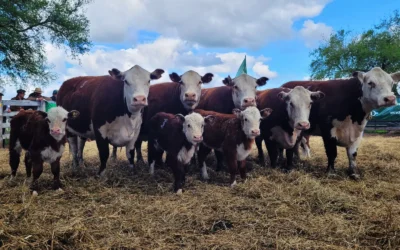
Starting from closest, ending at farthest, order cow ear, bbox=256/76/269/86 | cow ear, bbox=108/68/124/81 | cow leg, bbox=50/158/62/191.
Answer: cow leg, bbox=50/158/62/191
cow ear, bbox=108/68/124/81
cow ear, bbox=256/76/269/86

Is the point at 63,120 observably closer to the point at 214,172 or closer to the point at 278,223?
the point at 214,172

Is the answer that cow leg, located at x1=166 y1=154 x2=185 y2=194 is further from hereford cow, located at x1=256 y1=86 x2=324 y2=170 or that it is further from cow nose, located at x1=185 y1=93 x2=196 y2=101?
hereford cow, located at x1=256 y1=86 x2=324 y2=170

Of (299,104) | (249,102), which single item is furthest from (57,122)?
(299,104)

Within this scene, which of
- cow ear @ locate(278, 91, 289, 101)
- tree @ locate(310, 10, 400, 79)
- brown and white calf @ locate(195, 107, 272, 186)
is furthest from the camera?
tree @ locate(310, 10, 400, 79)

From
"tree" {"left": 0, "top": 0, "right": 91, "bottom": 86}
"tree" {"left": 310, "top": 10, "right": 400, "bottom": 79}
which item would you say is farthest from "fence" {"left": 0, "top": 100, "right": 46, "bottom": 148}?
"tree" {"left": 310, "top": 10, "right": 400, "bottom": 79}

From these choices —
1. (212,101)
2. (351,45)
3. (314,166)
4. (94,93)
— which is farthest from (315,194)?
(351,45)

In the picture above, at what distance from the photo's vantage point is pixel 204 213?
180 inches

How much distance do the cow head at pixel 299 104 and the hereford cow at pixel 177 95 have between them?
1782 mm

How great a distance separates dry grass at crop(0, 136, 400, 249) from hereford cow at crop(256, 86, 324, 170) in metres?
0.98

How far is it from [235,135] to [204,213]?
2.00 metres

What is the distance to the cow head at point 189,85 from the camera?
7.37 metres

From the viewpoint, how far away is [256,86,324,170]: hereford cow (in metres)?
7.03

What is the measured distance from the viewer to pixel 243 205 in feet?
15.8

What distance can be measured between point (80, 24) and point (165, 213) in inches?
684
